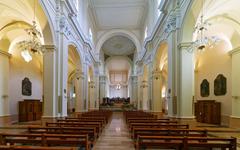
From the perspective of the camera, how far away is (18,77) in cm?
1468

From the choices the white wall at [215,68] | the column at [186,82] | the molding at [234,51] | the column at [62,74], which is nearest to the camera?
the column at [186,82]

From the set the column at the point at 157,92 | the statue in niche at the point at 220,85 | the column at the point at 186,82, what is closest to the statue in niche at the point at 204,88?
the statue in niche at the point at 220,85

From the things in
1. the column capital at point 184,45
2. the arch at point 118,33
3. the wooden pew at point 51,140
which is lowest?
the wooden pew at point 51,140

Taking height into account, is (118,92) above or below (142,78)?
below

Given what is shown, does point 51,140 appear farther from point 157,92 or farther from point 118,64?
point 118,64

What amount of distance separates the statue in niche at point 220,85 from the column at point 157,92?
3580 millimetres

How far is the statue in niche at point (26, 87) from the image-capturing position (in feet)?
49.5

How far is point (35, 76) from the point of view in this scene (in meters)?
16.8

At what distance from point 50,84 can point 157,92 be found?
311 inches

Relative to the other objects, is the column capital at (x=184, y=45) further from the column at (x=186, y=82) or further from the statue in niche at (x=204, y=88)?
the statue in niche at (x=204, y=88)

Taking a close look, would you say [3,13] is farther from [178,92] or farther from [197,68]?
[197,68]

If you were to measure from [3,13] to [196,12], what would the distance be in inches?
358

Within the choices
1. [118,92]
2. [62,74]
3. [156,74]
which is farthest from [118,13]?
[118,92]

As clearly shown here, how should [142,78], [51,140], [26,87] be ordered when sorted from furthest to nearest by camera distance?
[142,78]
[26,87]
[51,140]
